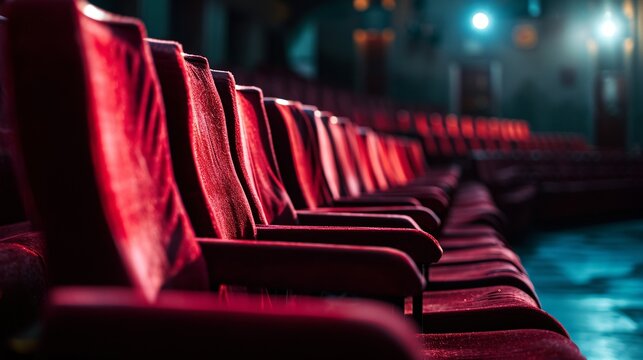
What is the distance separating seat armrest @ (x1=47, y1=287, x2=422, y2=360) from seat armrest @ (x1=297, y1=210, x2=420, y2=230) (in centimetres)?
48

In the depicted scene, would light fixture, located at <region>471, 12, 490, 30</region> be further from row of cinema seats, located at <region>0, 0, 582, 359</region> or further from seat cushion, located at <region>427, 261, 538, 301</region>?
row of cinema seats, located at <region>0, 0, 582, 359</region>

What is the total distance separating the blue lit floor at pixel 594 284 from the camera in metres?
1.36

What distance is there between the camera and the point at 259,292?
0.73 m

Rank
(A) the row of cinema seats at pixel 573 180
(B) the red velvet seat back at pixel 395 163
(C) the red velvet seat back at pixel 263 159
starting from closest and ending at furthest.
Result: 1. (C) the red velvet seat back at pixel 263 159
2. (B) the red velvet seat back at pixel 395 163
3. (A) the row of cinema seats at pixel 573 180

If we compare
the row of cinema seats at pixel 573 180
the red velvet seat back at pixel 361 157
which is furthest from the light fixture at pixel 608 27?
the red velvet seat back at pixel 361 157

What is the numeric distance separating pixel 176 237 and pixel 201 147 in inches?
7.3

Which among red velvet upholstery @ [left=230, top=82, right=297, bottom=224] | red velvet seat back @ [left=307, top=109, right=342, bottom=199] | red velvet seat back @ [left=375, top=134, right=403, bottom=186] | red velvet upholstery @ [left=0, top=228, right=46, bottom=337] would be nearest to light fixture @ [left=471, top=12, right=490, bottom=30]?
red velvet seat back @ [left=375, top=134, right=403, bottom=186]

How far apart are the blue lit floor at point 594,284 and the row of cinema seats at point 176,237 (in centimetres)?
50

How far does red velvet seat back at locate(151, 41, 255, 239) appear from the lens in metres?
0.62

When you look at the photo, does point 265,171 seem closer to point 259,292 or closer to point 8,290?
point 259,292

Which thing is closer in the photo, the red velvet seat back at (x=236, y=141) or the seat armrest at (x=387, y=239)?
the seat armrest at (x=387, y=239)

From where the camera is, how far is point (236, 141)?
0.81 meters

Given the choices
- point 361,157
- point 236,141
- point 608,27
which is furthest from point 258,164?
point 608,27

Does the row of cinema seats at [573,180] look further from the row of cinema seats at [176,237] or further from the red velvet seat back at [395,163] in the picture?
the row of cinema seats at [176,237]
